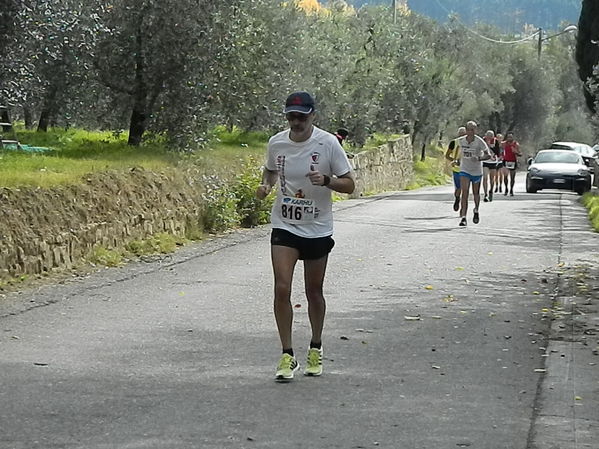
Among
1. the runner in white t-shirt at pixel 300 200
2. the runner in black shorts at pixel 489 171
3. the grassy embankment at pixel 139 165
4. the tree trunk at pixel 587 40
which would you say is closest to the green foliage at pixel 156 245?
the grassy embankment at pixel 139 165

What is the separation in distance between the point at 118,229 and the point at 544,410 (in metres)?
8.55

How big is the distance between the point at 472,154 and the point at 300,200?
13.1 meters

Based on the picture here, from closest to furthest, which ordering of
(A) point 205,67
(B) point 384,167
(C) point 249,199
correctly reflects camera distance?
(A) point 205,67
(C) point 249,199
(B) point 384,167

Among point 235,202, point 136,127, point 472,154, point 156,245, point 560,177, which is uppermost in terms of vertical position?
point 136,127

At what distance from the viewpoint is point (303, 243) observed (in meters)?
8.02

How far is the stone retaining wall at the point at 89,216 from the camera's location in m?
12.3

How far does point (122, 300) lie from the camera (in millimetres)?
11438

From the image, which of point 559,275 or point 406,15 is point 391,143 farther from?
point 559,275

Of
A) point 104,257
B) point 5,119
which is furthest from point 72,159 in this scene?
point 5,119

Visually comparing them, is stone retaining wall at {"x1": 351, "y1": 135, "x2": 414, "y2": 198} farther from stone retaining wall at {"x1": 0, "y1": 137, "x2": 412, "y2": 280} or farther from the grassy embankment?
stone retaining wall at {"x1": 0, "y1": 137, "x2": 412, "y2": 280}

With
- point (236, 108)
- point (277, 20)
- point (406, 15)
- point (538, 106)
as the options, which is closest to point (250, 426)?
point (236, 108)

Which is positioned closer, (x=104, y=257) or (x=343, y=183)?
(x=343, y=183)

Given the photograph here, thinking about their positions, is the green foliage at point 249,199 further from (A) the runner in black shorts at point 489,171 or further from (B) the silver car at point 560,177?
(B) the silver car at point 560,177

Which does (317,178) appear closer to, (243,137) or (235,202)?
(235,202)
